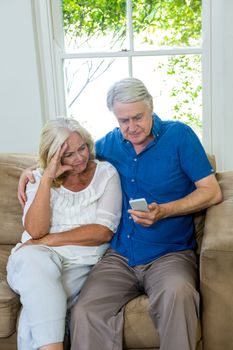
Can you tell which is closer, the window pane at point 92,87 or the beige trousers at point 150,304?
the beige trousers at point 150,304

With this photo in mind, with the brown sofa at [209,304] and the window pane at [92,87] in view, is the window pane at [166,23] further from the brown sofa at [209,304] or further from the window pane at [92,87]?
the brown sofa at [209,304]

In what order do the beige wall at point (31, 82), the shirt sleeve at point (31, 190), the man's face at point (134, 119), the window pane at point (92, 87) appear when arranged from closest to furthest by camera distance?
the man's face at point (134, 119) < the shirt sleeve at point (31, 190) < the beige wall at point (31, 82) < the window pane at point (92, 87)

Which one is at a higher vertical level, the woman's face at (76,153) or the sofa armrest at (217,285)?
the woman's face at (76,153)

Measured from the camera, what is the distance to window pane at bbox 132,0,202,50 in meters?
2.48

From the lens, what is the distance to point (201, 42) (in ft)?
8.16

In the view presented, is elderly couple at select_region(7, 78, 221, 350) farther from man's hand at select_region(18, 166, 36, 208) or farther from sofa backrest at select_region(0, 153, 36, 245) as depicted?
sofa backrest at select_region(0, 153, 36, 245)

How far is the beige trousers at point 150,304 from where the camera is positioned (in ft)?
5.01

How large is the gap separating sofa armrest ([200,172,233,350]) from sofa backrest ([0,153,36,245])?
93 cm

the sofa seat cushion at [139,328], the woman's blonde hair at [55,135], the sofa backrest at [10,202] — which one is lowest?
the sofa seat cushion at [139,328]

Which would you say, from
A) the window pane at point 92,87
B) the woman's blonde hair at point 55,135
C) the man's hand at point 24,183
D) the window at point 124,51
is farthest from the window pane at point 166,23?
the man's hand at point 24,183

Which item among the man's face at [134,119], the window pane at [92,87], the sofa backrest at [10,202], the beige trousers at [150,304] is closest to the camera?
the beige trousers at [150,304]

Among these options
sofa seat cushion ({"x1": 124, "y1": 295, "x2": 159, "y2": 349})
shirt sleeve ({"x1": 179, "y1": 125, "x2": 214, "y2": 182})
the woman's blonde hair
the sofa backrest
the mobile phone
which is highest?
the woman's blonde hair

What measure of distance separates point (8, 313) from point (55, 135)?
0.69 meters

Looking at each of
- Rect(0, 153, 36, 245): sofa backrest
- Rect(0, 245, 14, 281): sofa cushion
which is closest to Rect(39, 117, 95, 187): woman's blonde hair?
Rect(0, 153, 36, 245): sofa backrest
